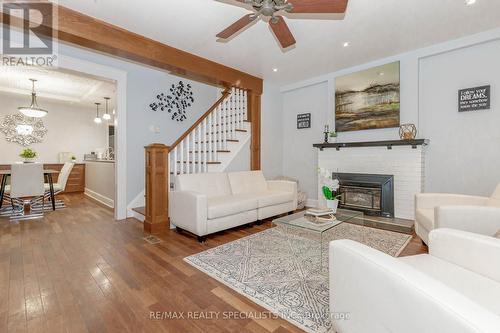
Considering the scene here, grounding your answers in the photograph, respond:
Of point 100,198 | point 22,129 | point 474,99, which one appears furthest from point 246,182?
point 22,129

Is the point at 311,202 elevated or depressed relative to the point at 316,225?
depressed

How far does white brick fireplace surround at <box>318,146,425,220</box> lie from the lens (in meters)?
3.68

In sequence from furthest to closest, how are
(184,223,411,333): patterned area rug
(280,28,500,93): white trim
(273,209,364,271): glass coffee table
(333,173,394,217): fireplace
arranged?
1. (333,173,394,217): fireplace
2. (280,28,500,93): white trim
3. (273,209,364,271): glass coffee table
4. (184,223,411,333): patterned area rug

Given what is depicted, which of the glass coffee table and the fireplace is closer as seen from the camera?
the glass coffee table

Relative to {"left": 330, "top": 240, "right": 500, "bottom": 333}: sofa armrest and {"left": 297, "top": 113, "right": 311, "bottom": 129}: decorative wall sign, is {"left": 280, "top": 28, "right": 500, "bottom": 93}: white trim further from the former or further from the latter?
{"left": 330, "top": 240, "right": 500, "bottom": 333}: sofa armrest

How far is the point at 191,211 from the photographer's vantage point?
9.55 feet

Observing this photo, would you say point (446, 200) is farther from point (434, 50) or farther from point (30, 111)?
point (30, 111)

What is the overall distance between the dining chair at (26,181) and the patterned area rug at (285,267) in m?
3.69

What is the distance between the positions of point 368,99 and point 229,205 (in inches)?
124

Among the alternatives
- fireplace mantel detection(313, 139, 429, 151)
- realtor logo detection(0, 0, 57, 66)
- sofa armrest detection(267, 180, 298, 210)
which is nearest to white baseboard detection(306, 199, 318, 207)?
sofa armrest detection(267, 180, 298, 210)

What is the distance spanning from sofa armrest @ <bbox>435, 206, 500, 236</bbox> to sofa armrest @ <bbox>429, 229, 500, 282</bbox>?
87 centimetres

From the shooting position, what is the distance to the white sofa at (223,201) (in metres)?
2.90

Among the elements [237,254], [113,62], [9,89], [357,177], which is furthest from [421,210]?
[9,89]

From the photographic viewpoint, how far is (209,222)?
2.93 meters
